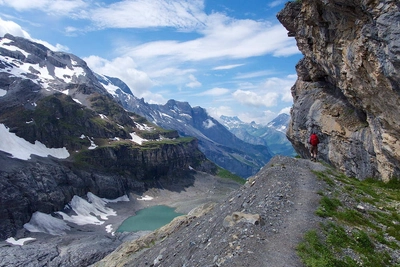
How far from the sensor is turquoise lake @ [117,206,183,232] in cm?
13738

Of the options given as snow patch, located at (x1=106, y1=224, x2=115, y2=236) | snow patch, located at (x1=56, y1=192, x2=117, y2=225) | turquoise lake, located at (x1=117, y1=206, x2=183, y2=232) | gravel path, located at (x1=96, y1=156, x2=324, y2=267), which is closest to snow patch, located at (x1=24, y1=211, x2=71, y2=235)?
snow patch, located at (x1=56, y1=192, x2=117, y2=225)

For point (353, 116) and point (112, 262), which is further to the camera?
point (353, 116)

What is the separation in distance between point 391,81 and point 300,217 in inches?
833

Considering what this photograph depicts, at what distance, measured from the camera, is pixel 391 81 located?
1236 inches

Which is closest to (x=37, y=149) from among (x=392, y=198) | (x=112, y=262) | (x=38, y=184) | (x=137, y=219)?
(x=38, y=184)

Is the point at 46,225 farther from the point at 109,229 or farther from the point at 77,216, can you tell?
the point at 109,229

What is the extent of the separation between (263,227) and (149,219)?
145151mm

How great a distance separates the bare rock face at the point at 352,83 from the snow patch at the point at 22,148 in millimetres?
145745

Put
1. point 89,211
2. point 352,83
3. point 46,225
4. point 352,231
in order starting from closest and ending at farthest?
1. point 352,231
2. point 352,83
3. point 46,225
4. point 89,211

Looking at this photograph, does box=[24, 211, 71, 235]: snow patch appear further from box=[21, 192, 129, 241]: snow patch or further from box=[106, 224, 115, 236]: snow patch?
box=[106, 224, 115, 236]: snow patch

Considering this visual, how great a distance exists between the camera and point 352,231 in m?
18.5

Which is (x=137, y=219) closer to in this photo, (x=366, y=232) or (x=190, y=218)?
(x=190, y=218)

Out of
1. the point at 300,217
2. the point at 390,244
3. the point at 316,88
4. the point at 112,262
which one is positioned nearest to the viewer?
the point at 390,244

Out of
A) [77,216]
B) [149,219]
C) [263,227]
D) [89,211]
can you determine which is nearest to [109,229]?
[77,216]
